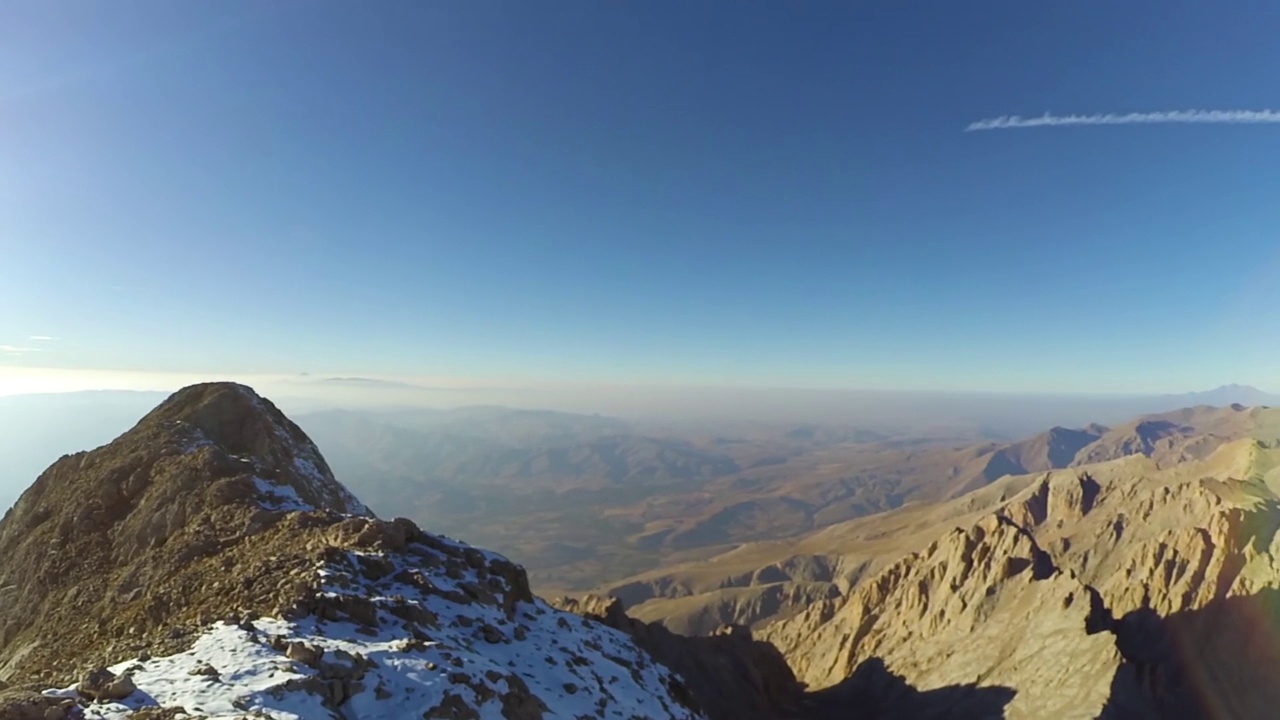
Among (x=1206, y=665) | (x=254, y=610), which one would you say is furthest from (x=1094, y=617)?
(x=254, y=610)

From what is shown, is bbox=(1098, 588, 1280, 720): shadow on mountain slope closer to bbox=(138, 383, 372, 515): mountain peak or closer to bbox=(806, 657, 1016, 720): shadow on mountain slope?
bbox=(806, 657, 1016, 720): shadow on mountain slope

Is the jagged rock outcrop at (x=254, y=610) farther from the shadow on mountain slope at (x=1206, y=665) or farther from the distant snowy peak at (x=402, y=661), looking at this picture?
the shadow on mountain slope at (x=1206, y=665)

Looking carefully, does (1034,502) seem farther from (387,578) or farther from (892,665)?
(387,578)

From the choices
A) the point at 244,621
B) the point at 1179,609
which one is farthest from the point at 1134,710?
the point at 244,621

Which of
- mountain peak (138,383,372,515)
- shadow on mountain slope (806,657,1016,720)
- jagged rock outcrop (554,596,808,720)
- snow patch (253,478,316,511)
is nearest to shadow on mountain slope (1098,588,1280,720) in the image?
shadow on mountain slope (806,657,1016,720)

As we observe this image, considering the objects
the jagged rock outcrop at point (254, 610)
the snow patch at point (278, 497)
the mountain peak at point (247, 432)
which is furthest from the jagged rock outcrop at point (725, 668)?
the snow patch at point (278, 497)
